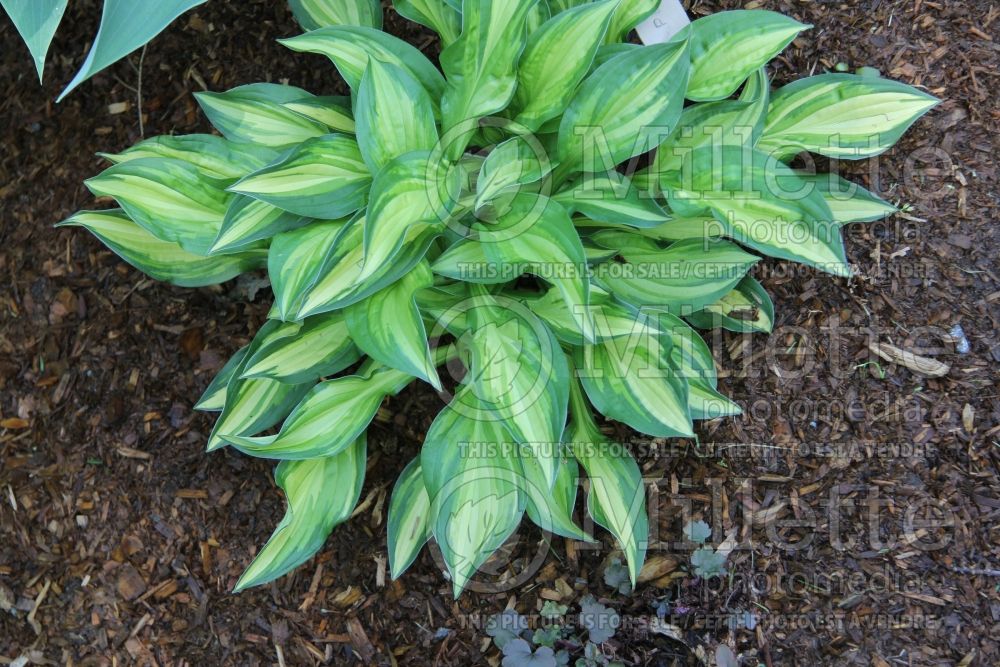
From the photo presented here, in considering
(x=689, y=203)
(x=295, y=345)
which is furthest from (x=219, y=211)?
(x=689, y=203)

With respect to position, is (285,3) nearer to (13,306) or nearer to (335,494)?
(13,306)

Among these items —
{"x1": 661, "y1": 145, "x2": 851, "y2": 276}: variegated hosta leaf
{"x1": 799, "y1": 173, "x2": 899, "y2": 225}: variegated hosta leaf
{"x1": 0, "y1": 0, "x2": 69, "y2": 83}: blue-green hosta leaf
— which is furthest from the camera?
{"x1": 799, "y1": 173, "x2": 899, "y2": 225}: variegated hosta leaf

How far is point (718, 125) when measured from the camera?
59.6 inches

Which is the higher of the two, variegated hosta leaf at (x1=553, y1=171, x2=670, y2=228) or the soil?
variegated hosta leaf at (x1=553, y1=171, x2=670, y2=228)

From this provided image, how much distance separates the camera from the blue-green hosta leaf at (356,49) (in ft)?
4.61

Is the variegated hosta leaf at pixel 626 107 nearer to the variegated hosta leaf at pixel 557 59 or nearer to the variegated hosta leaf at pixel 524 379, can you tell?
the variegated hosta leaf at pixel 557 59

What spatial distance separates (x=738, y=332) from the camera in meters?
1.71

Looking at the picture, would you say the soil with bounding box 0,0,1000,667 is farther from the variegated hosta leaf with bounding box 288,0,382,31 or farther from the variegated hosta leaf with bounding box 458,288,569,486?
the variegated hosta leaf with bounding box 458,288,569,486

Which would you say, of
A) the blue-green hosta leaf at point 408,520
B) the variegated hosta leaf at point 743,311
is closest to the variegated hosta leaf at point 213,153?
the blue-green hosta leaf at point 408,520

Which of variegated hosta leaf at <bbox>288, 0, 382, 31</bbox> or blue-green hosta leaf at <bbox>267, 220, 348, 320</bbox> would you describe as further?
variegated hosta leaf at <bbox>288, 0, 382, 31</bbox>

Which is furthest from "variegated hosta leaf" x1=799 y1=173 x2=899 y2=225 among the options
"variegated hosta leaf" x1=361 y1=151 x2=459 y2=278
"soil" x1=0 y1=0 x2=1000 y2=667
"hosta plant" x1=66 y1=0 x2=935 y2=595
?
"variegated hosta leaf" x1=361 y1=151 x2=459 y2=278

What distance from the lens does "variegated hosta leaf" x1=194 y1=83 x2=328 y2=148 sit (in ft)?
5.15

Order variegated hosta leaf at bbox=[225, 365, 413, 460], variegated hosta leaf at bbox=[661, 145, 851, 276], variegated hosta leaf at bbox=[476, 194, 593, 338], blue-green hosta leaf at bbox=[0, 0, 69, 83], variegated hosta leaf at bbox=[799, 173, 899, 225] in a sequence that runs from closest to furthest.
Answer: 1. blue-green hosta leaf at bbox=[0, 0, 69, 83]
2. variegated hosta leaf at bbox=[476, 194, 593, 338]
3. variegated hosta leaf at bbox=[661, 145, 851, 276]
4. variegated hosta leaf at bbox=[225, 365, 413, 460]
5. variegated hosta leaf at bbox=[799, 173, 899, 225]

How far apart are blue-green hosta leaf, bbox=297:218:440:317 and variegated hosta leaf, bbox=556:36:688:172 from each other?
0.31 m
